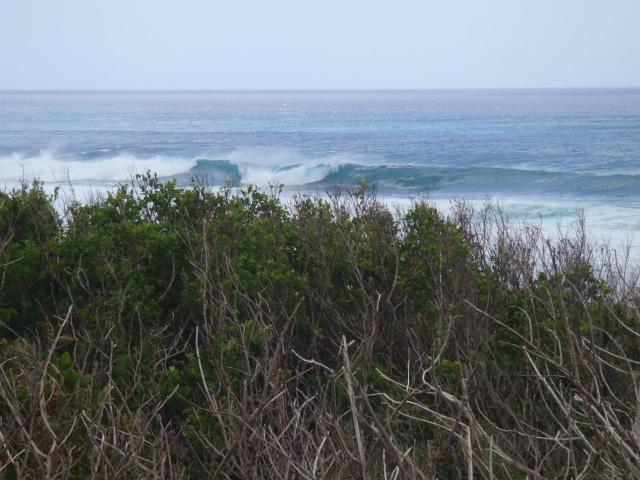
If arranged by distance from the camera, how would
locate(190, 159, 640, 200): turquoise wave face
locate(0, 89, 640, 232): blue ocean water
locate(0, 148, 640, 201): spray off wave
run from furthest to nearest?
1. locate(0, 148, 640, 201): spray off wave
2. locate(0, 89, 640, 232): blue ocean water
3. locate(190, 159, 640, 200): turquoise wave face

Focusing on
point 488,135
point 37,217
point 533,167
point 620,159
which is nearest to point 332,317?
point 37,217

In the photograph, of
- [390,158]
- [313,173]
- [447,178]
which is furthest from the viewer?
[390,158]

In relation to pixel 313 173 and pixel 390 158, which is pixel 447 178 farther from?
pixel 390 158

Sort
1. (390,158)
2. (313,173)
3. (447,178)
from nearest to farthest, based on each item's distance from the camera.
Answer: (447,178) → (313,173) → (390,158)

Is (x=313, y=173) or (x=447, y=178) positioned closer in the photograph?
(x=447, y=178)

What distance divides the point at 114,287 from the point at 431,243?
3.73m

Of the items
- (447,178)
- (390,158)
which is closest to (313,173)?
(390,158)

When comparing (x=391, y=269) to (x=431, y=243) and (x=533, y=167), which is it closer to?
(x=431, y=243)

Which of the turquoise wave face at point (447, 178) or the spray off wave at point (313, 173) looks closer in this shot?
the turquoise wave face at point (447, 178)

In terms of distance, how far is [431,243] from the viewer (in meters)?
7.74

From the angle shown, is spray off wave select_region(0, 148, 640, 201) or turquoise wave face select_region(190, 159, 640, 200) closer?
turquoise wave face select_region(190, 159, 640, 200)

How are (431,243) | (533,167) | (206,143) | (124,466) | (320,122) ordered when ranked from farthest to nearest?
(320,122) < (206,143) < (533,167) < (431,243) < (124,466)

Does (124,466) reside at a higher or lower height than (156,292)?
higher

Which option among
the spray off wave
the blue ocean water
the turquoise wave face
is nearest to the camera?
the turquoise wave face
